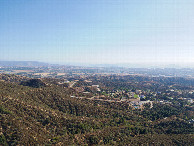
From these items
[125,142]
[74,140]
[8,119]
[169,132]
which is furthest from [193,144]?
[8,119]

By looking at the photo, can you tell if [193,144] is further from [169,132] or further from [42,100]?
[42,100]

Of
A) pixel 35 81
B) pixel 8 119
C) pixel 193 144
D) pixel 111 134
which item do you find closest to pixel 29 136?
pixel 8 119

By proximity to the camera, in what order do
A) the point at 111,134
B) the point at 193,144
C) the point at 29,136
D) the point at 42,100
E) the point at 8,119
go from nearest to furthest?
the point at 29,136
the point at 8,119
the point at 193,144
the point at 111,134
the point at 42,100

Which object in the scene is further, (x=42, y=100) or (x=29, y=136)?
(x=42, y=100)

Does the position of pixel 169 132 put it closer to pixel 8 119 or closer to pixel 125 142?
pixel 125 142

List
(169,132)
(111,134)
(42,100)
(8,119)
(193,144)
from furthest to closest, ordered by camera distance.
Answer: (42,100) → (169,132) → (111,134) → (193,144) → (8,119)

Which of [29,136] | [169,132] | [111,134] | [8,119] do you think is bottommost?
[169,132]

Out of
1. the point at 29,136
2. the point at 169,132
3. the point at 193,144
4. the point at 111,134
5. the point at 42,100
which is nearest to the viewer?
the point at 29,136

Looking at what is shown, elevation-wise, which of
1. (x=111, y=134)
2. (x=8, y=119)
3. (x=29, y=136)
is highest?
(x=8, y=119)

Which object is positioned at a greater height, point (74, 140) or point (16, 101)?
point (16, 101)
